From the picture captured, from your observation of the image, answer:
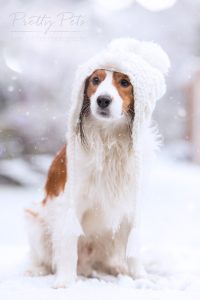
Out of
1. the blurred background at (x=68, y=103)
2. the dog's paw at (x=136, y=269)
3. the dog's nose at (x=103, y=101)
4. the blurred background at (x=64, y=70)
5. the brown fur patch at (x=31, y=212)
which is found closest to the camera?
the dog's nose at (x=103, y=101)

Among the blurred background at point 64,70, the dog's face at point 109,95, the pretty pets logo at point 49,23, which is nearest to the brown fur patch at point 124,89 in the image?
the dog's face at point 109,95

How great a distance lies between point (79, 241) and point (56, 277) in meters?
0.14

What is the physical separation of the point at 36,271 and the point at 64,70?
1368mm

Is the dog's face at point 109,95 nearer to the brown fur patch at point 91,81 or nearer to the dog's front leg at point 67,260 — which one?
→ the brown fur patch at point 91,81

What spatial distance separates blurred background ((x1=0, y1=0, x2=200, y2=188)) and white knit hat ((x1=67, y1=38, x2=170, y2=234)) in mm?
521

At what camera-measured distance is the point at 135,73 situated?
1476 mm

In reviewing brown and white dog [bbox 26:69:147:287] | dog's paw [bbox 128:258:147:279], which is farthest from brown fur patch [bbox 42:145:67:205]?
dog's paw [bbox 128:258:147:279]

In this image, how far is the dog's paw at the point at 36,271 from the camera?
1.69m

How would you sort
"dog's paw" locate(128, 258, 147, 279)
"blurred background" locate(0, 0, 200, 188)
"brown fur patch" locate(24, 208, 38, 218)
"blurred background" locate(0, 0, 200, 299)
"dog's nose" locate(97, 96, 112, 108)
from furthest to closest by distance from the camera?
"blurred background" locate(0, 0, 200, 188) < "blurred background" locate(0, 0, 200, 299) < "brown fur patch" locate(24, 208, 38, 218) < "dog's paw" locate(128, 258, 147, 279) < "dog's nose" locate(97, 96, 112, 108)

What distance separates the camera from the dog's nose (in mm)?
1429

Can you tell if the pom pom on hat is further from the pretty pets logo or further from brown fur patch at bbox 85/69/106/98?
the pretty pets logo

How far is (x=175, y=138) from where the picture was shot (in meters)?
3.59

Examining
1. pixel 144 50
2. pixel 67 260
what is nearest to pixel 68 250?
pixel 67 260

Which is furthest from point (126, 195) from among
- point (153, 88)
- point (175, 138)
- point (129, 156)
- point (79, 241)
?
point (175, 138)
